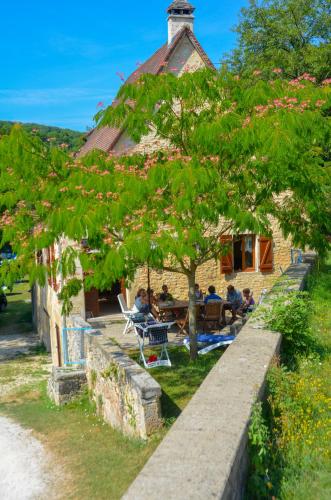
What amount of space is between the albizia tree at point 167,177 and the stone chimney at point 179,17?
1069 cm

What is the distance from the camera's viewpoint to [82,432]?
924 cm

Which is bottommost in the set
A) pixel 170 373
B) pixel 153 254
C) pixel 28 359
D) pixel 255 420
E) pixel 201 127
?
pixel 28 359

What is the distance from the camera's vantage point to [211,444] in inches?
140

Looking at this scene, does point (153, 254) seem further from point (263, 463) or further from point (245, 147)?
point (263, 463)

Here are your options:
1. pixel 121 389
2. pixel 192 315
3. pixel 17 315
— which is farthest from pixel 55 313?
pixel 17 315

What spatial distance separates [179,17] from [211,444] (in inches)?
714

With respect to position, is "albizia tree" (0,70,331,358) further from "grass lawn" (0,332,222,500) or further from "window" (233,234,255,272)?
"window" (233,234,255,272)

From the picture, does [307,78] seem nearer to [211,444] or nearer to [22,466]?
[211,444]

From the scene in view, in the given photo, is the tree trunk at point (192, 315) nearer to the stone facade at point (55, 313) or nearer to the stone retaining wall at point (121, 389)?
the stone retaining wall at point (121, 389)

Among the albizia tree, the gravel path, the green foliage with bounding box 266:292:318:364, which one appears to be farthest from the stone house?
the green foliage with bounding box 266:292:318:364

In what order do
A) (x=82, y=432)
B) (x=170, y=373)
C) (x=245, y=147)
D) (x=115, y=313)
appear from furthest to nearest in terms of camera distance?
(x=115, y=313), (x=170, y=373), (x=82, y=432), (x=245, y=147)

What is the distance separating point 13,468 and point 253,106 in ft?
23.5

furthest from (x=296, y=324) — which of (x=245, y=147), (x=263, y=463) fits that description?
(x=263, y=463)

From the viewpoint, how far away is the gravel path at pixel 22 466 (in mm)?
7547
